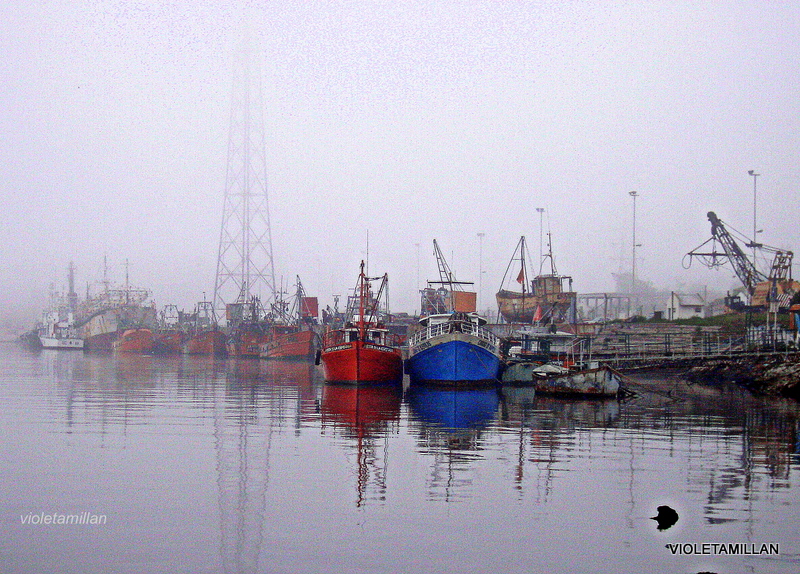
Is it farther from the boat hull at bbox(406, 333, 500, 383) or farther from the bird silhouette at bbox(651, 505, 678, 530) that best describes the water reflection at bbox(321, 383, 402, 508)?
the bird silhouette at bbox(651, 505, 678, 530)

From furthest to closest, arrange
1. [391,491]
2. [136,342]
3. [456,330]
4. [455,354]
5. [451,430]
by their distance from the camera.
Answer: [136,342] < [456,330] < [455,354] < [451,430] < [391,491]

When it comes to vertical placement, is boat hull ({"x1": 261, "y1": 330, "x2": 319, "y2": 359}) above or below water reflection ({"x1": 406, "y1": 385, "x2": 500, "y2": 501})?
below

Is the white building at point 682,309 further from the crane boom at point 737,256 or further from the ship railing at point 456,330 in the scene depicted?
the ship railing at point 456,330

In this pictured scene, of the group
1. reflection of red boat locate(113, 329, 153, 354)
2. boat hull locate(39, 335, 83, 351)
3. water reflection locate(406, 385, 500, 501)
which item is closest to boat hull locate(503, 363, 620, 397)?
water reflection locate(406, 385, 500, 501)

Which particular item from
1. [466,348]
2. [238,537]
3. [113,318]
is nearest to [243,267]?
[113,318]

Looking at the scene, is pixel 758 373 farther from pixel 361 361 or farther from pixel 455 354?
pixel 361 361

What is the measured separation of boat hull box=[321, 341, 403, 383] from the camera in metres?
48.7

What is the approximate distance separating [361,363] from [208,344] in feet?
281

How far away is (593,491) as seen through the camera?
53.8 feet

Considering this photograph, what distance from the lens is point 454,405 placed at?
36281mm

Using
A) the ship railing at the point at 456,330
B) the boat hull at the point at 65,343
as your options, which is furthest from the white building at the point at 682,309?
the boat hull at the point at 65,343

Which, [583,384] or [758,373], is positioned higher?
[758,373]

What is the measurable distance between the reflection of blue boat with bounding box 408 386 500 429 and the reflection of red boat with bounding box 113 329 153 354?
99621 millimetres

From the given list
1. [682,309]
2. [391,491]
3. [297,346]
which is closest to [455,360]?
[391,491]
